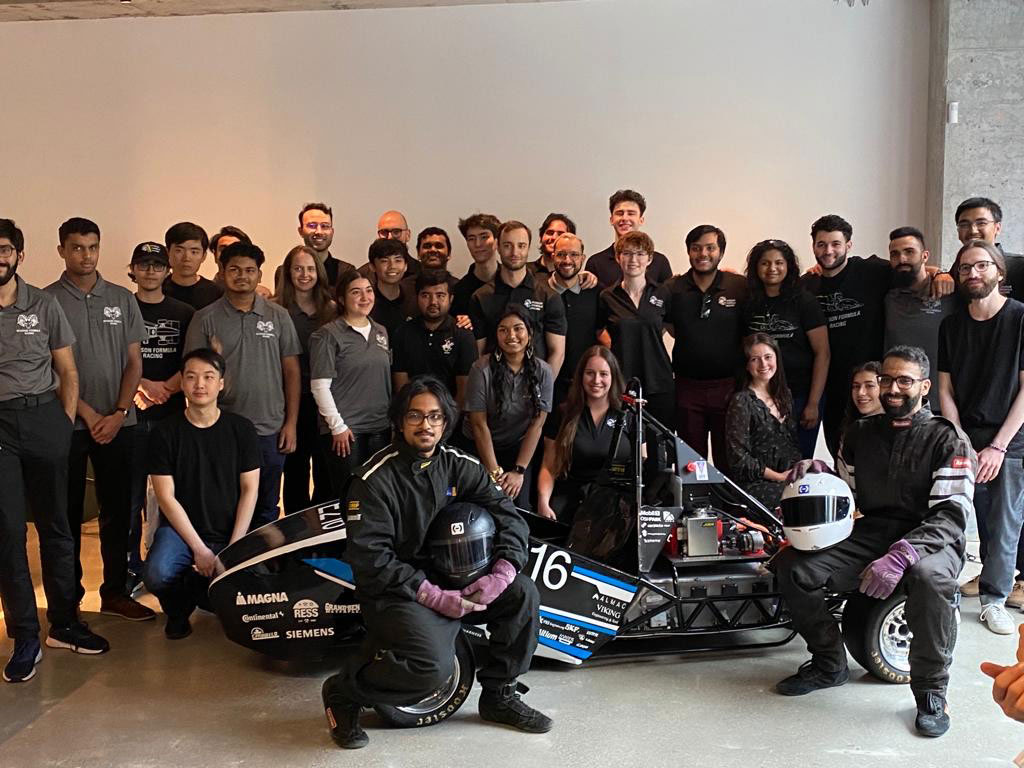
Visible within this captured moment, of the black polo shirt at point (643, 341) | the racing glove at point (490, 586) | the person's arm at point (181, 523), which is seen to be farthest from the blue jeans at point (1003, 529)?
the person's arm at point (181, 523)

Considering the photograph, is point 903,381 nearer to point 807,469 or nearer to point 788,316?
point 807,469

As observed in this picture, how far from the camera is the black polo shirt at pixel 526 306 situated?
5.02 metres

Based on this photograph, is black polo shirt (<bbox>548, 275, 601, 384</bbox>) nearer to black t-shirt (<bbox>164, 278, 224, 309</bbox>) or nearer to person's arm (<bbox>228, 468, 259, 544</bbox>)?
person's arm (<bbox>228, 468, 259, 544</bbox>)

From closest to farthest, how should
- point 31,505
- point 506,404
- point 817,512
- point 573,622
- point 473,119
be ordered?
point 817,512
point 573,622
point 31,505
point 506,404
point 473,119

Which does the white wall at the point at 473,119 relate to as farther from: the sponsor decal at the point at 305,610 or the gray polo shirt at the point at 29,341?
the sponsor decal at the point at 305,610

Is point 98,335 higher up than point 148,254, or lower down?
lower down

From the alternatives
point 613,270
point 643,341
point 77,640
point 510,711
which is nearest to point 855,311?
point 643,341

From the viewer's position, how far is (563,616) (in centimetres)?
375

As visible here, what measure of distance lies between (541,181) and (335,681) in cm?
456

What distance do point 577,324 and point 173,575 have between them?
233cm

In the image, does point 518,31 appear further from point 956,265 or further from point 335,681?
point 335,681

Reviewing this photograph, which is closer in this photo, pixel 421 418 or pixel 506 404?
pixel 421 418

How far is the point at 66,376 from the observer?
4137 mm

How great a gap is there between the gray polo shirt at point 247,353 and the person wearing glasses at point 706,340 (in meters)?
2.04
